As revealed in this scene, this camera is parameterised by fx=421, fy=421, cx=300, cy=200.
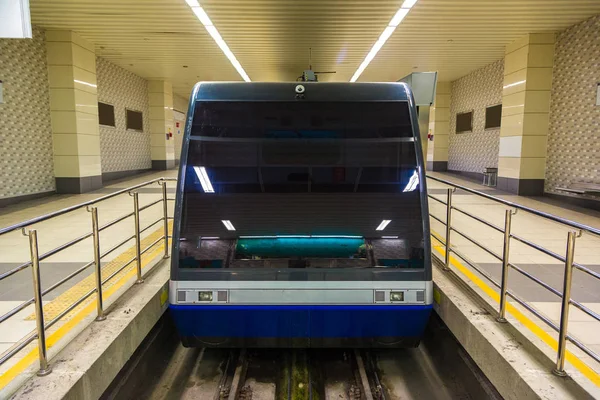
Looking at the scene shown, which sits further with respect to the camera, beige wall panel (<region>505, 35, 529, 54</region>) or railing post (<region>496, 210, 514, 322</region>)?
beige wall panel (<region>505, 35, 529, 54</region>)

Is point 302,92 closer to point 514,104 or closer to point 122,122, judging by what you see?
point 514,104

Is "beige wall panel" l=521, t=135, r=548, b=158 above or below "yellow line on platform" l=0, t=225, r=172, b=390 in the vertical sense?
above

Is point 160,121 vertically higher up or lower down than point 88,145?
higher up

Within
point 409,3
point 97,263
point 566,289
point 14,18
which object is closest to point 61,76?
point 409,3

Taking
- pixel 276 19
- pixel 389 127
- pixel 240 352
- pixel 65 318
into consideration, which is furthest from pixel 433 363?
pixel 276 19

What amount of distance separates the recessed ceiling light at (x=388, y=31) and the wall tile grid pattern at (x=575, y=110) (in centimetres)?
421

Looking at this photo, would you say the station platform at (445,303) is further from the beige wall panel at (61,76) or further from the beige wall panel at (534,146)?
the beige wall panel at (61,76)

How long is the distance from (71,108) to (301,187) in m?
9.86

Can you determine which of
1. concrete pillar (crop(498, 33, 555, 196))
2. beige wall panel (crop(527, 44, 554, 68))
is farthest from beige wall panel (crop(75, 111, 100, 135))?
beige wall panel (crop(527, 44, 554, 68))

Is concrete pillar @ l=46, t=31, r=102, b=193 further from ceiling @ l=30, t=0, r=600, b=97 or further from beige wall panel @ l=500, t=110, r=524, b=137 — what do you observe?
beige wall panel @ l=500, t=110, r=524, b=137

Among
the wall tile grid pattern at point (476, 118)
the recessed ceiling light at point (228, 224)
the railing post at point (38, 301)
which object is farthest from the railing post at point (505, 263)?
the wall tile grid pattern at point (476, 118)

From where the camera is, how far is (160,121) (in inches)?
733

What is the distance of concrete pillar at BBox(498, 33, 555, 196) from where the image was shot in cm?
1071

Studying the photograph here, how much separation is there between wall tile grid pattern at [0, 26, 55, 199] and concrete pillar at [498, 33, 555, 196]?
12212mm
